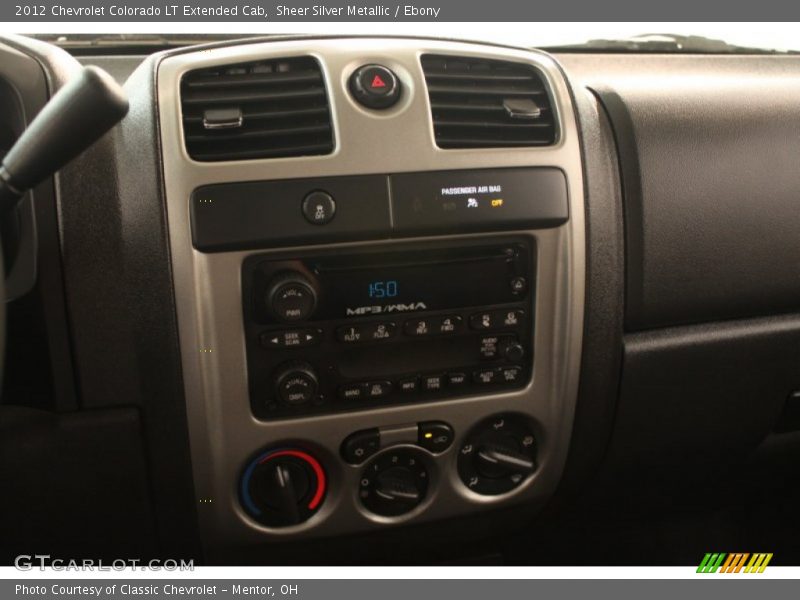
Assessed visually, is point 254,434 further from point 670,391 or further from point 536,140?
point 670,391

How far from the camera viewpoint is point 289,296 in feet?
3.09

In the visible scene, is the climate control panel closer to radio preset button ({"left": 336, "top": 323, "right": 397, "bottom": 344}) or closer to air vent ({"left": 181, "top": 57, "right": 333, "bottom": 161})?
radio preset button ({"left": 336, "top": 323, "right": 397, "bottom": 344})

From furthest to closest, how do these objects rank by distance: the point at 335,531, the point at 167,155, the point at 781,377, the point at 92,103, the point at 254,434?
A: the point at 781,377, the point at 335,531, the point at 254,434, the point at 167,155, the point at 92,103

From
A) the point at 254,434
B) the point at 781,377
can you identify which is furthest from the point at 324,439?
the point at 781,377

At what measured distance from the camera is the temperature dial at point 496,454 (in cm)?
112

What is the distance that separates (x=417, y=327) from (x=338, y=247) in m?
0.15

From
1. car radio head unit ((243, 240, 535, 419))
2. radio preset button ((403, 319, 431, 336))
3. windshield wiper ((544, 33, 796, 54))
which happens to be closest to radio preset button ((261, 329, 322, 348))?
car radio head unit ((243, 240, 535, 419))

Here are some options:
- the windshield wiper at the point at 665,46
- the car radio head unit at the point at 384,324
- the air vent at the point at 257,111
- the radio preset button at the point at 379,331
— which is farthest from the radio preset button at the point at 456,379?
the windshield wiper at the point at 665,46

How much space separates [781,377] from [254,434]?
2.75 feet

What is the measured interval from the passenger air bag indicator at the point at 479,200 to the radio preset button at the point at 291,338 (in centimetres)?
17

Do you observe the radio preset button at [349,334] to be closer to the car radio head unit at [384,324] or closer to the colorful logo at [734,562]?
the car radio head unit at [384,324]

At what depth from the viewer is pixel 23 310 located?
3.07ft

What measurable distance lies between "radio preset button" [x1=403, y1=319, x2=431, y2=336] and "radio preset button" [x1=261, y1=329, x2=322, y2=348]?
11cm

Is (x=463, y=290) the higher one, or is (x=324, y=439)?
(x=463, y=290)
